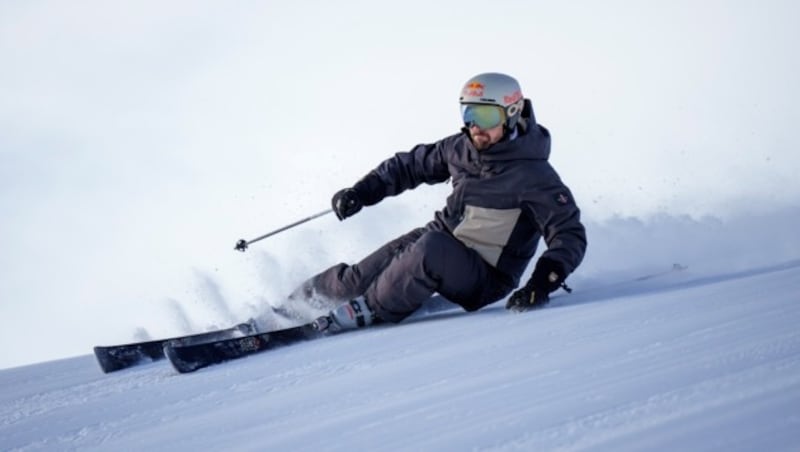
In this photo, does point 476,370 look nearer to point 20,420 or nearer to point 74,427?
point 74,427

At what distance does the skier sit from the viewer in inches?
189

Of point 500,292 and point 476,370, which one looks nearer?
point 476,370

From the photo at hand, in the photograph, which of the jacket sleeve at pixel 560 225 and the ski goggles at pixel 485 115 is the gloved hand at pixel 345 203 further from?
the jacket sleeve at pixel 560 225

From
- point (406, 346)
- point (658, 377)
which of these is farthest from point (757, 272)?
point (658, 377)

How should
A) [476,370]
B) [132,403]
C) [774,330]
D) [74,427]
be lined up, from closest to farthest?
[774,330] < [476,370] < [74,427] < [132,403]

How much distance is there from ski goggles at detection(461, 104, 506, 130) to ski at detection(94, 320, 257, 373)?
6.87 feet

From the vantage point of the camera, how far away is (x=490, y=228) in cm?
505

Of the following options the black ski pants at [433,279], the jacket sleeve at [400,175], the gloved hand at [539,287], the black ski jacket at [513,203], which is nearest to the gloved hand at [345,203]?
the jacket sleeve at [400,175]

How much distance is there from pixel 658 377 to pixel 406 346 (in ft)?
5.83

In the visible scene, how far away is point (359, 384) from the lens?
9.48 ft

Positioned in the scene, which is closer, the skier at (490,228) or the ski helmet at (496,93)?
the skier at (490,228)

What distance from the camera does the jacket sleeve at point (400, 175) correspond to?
5.62m

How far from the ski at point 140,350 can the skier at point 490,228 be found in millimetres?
916

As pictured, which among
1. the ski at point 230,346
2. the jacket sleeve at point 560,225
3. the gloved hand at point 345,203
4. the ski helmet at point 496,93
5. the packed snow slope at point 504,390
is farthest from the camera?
the gloved hand at point 345,203
